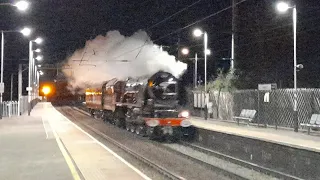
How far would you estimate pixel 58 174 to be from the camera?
1079 centimetres

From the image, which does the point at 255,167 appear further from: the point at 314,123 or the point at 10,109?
the point at 10,109

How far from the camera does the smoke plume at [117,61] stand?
29.5 metres

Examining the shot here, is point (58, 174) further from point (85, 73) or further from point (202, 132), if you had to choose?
point (85, 73)

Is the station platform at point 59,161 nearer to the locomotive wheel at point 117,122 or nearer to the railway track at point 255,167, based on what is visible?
the railway track at point 255,167

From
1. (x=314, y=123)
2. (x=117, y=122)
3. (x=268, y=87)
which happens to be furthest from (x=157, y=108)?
(x=117, y=122)

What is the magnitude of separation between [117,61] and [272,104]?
20.3 meters

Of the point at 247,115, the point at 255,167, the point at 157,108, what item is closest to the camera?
the point at 255,167

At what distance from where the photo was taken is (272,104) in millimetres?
23125

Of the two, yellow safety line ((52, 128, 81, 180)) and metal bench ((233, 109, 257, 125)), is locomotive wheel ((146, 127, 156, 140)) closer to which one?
yellow safety line ((52, 128, 81, 180))

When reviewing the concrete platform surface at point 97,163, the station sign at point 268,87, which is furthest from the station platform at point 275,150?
Result: the concrete platform surface at point 97,163

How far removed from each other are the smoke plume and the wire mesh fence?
397 centimetres

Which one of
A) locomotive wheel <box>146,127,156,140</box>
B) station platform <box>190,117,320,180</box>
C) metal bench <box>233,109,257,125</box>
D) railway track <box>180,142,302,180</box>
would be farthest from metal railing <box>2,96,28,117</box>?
railway track <box>180,142,302,180</box>

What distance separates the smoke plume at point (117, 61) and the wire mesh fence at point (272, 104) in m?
3.97

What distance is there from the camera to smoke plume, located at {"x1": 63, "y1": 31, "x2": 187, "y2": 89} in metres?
29.5
